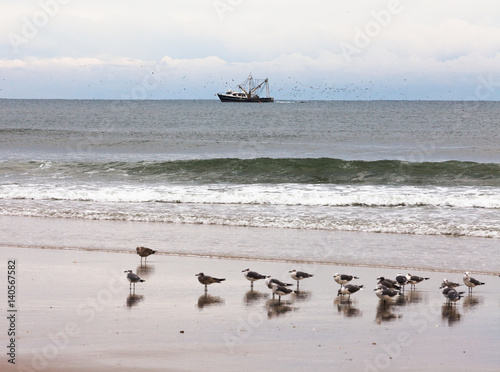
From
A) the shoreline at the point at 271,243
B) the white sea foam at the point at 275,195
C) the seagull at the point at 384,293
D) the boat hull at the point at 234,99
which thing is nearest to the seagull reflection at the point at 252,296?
the seagull at the point at 384,293

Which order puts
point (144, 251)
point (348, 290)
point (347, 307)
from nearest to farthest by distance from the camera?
point (347, 307)
point (348, 290)
point (144, 251)

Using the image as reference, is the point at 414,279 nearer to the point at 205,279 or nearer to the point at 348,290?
the point at 348,290

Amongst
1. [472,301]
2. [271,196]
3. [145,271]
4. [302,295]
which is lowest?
[145,271]

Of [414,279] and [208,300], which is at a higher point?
[414,279]

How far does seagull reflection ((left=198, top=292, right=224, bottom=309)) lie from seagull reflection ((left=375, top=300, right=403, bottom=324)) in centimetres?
240

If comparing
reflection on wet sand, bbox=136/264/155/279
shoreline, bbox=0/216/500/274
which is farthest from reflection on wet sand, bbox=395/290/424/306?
reflection on wet sand, bbox=136/264/155/279

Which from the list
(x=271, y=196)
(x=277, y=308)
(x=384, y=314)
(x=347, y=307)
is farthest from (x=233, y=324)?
(x=271, y=196)

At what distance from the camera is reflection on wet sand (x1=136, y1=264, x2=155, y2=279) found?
11926mm

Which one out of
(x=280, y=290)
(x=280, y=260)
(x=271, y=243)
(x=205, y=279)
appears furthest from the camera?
(x=271, y=243)

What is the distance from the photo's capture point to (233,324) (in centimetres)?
890

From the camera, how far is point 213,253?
45.9ft

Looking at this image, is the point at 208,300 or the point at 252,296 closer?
the point at 208,300

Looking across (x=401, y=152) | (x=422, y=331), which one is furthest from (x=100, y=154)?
(x=422, y=331)

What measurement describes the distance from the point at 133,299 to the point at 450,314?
4.85m
